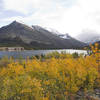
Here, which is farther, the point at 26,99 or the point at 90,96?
the point at 90,96

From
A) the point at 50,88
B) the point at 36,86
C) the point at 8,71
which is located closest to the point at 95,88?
the point at 50,88

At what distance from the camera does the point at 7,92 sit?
4.27m

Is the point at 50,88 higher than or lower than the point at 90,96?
higher

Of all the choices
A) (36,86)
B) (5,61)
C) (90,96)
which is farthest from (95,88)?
(5,61)

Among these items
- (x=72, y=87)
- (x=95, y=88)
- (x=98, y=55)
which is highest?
(x=98, y=55)

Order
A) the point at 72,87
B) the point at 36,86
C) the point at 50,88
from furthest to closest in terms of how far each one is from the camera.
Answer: the point at 72,87
the point at 50,88
the point at 36,86

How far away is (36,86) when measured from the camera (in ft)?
13.8

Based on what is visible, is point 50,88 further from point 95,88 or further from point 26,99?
point 95,88

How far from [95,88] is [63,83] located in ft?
7.25

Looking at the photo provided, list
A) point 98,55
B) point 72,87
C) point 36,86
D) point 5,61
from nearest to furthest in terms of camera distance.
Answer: point 36,86, point 72,87, point 98,55, point 5,61

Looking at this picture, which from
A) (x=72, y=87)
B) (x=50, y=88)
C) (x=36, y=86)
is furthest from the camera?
(x=72, y=87)

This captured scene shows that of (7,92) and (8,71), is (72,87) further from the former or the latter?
(8,71)

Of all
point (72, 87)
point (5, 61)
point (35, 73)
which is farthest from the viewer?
point (5, 61)

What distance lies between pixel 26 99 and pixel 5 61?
37.1 ft
